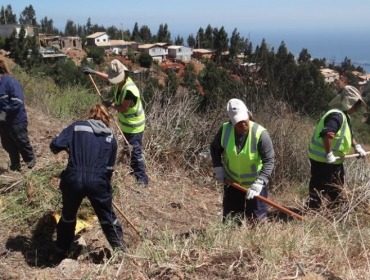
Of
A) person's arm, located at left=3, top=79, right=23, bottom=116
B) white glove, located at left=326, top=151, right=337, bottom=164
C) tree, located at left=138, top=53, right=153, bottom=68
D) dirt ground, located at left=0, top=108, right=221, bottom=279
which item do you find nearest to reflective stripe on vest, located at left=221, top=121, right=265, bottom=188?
dirt ground, located at left=0, top=108, right=221, bottom=279

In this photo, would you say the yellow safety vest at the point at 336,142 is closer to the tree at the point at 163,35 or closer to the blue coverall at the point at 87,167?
the blue coverall at the point at 87,167

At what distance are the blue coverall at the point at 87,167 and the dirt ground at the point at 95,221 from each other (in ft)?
1.31

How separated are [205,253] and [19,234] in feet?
6.57

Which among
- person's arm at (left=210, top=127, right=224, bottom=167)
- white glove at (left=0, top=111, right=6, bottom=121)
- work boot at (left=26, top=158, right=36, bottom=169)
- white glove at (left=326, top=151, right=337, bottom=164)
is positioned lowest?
work boot at (left=26, top=158, right=36, bottom=169)

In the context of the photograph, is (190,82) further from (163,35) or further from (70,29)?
(70,29)

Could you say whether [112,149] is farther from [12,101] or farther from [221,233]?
[12,101]

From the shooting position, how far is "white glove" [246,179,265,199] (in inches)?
123

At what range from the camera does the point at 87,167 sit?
9.66 feet

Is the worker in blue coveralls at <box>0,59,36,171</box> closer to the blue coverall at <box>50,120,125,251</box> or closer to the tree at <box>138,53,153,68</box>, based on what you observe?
the blue coverall at <box>50,120,125,251</box>

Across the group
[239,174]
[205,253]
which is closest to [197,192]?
[239,174]

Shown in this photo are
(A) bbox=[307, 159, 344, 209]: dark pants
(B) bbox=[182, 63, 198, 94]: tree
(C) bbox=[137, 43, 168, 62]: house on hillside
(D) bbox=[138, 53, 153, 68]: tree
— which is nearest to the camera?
(A) bbox=[307, 159, 344, 209]: dark pants

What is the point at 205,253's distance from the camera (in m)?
2.37

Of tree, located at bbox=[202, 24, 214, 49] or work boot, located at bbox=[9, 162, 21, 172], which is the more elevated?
tree, located at bbox=[202, 24, 214, 49]

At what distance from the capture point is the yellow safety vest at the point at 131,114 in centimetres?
441
